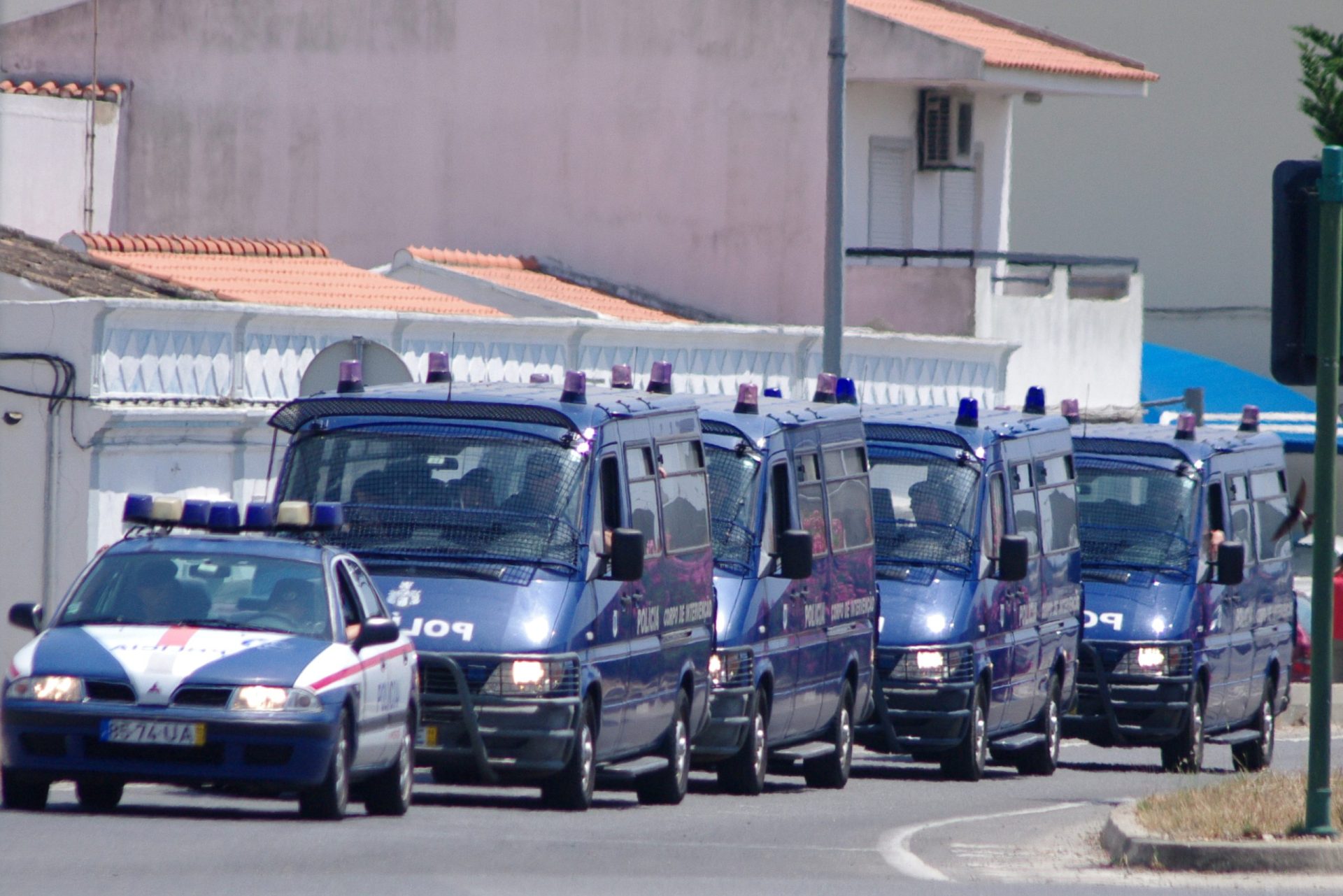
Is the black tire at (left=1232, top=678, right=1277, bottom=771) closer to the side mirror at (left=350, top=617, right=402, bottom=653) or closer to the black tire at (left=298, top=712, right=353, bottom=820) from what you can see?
the side mirror at (left=350, top=617, right=402, bottom=653)

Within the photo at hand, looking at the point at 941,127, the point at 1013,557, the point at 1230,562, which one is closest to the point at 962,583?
the point at 1013,557

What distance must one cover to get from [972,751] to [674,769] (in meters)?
4.26

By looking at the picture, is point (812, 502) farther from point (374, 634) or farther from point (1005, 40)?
point (1005, 40)

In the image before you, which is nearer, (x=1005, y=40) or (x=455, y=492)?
(x=455, y=492)

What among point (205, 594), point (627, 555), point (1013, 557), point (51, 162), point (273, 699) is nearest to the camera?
point (273, 699)

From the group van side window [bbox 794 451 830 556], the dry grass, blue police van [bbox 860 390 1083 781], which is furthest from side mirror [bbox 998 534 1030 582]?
the dry grass

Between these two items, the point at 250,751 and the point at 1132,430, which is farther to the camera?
the point at 1132,430

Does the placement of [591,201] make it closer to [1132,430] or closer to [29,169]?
[29,169]

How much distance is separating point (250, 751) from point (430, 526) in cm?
252

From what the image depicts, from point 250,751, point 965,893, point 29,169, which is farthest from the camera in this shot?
point 29,169

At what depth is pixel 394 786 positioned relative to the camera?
1420cm

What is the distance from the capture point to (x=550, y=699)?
47.8 feet

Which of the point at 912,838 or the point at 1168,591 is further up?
the point at 1168,591

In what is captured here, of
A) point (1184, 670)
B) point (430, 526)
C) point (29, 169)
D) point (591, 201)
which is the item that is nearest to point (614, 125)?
point (591, 201)
